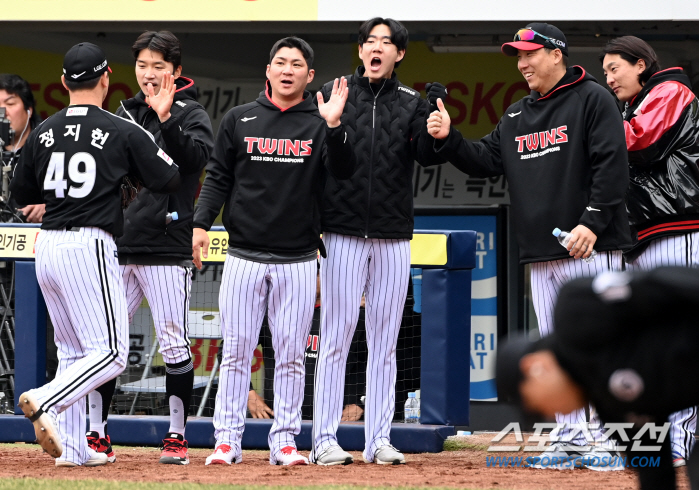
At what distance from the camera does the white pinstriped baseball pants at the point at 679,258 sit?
4203 millimetres

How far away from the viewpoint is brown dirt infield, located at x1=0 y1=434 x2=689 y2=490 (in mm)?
3891

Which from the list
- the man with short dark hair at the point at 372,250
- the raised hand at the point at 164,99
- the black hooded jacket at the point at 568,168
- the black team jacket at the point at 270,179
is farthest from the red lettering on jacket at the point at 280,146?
the black hooded jacket at the point at 568,168

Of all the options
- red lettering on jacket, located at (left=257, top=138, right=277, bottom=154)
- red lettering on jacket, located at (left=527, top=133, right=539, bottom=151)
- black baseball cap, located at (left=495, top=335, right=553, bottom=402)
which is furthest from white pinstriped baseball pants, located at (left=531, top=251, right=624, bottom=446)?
black baseball cap, located at (left=495, top=335, right=553, bottom=402)

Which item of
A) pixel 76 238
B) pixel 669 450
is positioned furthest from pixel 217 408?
pixel 669 450

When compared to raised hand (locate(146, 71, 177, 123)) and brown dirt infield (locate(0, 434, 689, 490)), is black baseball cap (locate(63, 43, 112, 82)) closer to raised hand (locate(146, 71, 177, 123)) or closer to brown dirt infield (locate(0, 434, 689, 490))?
raised hand (locate(146, 71, 177, 123))

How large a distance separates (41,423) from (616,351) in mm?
2612

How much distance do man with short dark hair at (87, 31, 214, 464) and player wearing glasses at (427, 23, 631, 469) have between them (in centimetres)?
120

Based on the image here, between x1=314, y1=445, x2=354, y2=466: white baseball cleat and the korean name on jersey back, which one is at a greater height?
the korean name on jersey back

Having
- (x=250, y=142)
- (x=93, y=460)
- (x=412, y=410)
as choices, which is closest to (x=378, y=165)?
(x=250, y=142)

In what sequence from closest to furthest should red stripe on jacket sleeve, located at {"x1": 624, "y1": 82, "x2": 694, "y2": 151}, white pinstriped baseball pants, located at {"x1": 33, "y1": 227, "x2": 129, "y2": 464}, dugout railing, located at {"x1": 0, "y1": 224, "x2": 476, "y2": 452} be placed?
white pinstriped baseball pants, located at {"x1": 33, "y1": 227, "x2": 129, "y2": 464}
red stripe on jacket sleeve, located at {"x1": 624, "y1": 82, "x2": 694, "y2": 151}
dugout railing, located at {"x1": 0, "y1": 224, "x2": 476, "y2": 452}

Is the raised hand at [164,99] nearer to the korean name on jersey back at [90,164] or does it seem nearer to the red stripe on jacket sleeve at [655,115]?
the korean name on jersey back at [90,164]

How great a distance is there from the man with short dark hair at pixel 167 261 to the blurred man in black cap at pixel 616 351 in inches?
112

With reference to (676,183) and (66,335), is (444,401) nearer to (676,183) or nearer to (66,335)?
(676,183)

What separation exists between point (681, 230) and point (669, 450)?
7.13 feet
